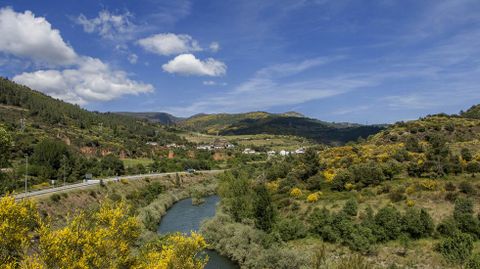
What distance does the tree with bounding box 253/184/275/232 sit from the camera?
49125 mm

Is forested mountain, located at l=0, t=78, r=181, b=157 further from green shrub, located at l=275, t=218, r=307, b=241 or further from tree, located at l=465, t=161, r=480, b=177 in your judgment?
tree, located at l=465, t=161, r=480, b=177

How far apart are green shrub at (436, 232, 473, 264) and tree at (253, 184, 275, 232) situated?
20.4 m

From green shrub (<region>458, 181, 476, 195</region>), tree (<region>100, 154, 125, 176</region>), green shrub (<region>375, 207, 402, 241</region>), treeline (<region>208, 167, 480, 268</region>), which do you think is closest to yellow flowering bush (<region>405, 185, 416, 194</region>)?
treeline (<region>208, 167, 480, 268</region>)

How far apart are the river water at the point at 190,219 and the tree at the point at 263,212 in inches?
259

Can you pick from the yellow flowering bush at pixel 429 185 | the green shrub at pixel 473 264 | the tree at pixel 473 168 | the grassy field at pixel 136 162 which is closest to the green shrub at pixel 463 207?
the yellow flowering bush at pixel 429 185

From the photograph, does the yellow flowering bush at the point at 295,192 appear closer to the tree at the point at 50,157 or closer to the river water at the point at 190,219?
the river water at the point at 190,219

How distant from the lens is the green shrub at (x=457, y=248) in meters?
33.5

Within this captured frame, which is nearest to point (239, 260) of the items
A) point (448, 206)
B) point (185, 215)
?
point (448, 206)

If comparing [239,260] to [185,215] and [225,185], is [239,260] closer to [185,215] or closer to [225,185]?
[225,185]

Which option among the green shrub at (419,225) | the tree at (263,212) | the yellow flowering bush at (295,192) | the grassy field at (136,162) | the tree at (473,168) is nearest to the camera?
the green shrub at (419,225)

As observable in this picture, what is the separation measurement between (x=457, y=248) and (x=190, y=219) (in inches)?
1936

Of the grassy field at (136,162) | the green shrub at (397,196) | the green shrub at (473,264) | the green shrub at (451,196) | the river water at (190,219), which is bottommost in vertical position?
the river water at (190,219)

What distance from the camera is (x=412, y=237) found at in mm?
41500

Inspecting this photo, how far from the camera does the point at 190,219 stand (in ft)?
240
